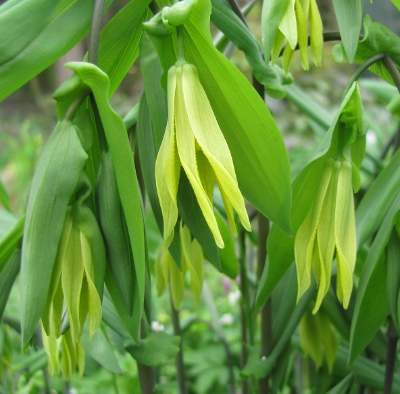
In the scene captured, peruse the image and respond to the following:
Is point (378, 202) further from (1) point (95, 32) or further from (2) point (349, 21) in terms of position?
(1) point (95, 32)

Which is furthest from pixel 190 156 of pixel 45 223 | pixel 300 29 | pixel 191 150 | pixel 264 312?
pixel 264 312

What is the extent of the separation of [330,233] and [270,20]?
0.19 metres

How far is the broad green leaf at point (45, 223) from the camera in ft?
1.31

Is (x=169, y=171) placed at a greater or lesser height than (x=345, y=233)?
greater

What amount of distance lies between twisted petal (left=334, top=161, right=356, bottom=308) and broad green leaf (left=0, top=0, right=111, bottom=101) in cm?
25

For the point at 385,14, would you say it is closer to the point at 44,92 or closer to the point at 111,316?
the point at 111,316

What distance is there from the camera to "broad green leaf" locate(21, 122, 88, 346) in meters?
0.40

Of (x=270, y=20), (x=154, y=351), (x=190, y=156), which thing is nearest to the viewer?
(x=190, y=156)

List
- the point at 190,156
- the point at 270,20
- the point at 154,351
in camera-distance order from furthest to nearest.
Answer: the point at 154,351 < the point at 270,20 < the point at 190,156

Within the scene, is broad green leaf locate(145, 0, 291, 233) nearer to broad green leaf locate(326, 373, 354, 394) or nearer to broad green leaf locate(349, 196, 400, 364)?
broad green leaf locate(349, 196, 400, 364)

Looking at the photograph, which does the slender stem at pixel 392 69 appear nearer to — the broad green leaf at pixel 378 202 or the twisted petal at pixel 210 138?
the broad green leaf at pixel 378 202

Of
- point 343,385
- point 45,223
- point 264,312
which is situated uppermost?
point 45,223

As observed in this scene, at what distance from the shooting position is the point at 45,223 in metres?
0.41

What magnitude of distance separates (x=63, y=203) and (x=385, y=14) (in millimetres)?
2655
